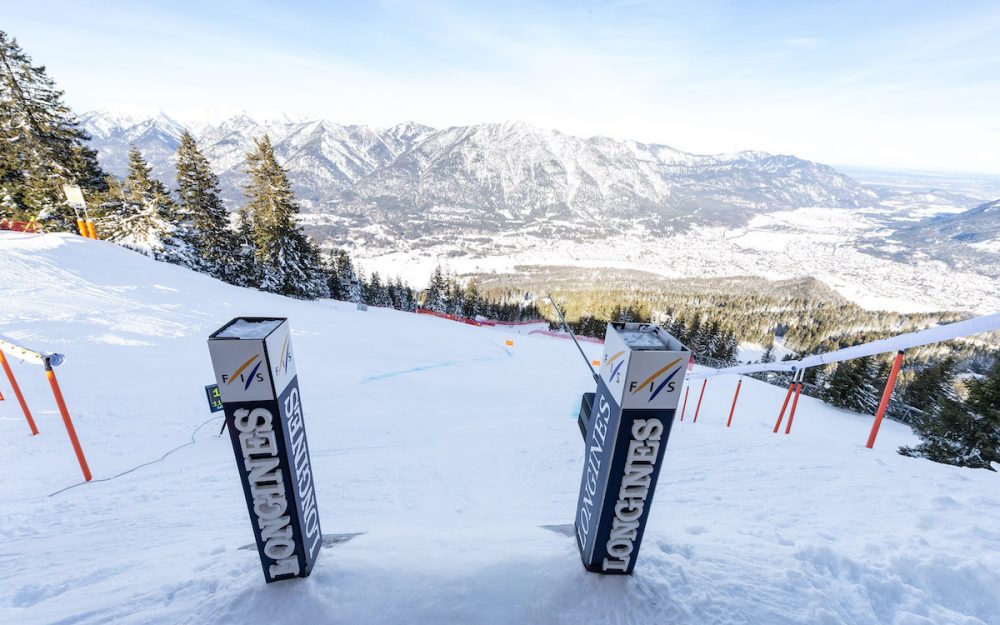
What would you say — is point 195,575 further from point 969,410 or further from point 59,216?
point 59,216

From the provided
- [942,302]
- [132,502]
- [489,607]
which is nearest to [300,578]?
[489,607]

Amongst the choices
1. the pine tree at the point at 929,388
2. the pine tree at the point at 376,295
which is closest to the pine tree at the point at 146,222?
the pine tree at the point at 376,295

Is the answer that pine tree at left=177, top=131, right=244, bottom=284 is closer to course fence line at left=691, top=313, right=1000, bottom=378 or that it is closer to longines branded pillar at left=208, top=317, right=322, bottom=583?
longines branded pillar at left=208, top=317, right=322, bottom=583

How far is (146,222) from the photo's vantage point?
90.2 ft

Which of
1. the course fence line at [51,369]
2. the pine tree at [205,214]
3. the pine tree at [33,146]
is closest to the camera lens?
the course fence line at [51,369]

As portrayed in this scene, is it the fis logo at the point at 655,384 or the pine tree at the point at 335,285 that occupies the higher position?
the fis logo at the point at 655,384

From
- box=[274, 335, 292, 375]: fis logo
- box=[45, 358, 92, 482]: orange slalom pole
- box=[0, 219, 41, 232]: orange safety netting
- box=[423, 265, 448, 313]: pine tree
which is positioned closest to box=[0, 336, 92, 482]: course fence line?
box=[45, 358, 92, 482]: orange slalom pole

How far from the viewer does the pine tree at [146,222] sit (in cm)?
2742

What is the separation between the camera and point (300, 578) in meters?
3.58

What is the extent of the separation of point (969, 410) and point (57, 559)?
84.1ft

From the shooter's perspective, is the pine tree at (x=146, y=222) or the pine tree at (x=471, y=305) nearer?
the pine tree at (x=146, y=222)

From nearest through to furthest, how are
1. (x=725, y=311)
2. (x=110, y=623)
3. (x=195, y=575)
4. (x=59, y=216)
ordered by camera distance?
(x=110, y=623) < (x=195, y=575) < (x=59, y=216) < (x=725, y=311)

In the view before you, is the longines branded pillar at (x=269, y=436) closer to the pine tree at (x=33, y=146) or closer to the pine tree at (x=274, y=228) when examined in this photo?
the pine tree at (x=274, y=228)

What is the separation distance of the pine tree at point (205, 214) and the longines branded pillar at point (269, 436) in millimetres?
33067
